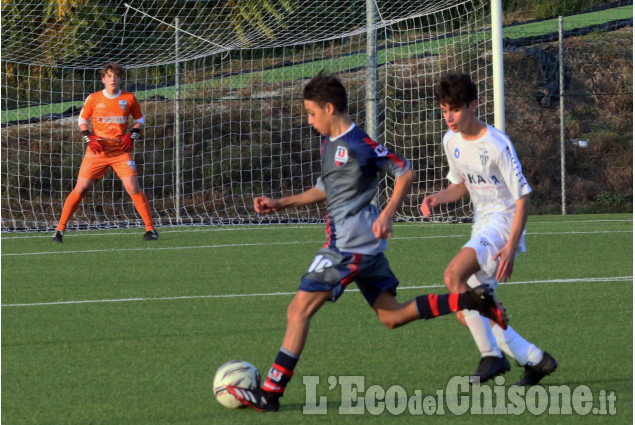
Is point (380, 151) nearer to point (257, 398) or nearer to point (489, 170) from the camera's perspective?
point (489, 170)

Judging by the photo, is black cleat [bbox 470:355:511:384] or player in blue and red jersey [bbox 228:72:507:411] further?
black cleat [bbox 470:355:511:384]

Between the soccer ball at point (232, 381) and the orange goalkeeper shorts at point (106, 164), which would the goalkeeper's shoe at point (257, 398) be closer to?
the soccer ball at point (232, 381)

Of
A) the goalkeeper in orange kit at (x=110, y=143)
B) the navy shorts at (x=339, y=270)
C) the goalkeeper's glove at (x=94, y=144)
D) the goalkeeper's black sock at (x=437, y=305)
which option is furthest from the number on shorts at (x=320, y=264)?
the goalkeeper's glove at (x=94, y=144)

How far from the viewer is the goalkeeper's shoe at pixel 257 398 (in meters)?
5.10

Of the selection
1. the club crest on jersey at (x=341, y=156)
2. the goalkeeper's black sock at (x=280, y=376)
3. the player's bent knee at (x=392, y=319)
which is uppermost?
the club crest on jersey at (x=341, y=156)

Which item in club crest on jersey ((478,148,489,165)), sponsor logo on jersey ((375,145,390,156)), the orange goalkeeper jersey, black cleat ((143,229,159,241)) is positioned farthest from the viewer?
black cleat ((143,229,159,241))

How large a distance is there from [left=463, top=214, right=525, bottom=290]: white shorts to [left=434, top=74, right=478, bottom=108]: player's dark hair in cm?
61

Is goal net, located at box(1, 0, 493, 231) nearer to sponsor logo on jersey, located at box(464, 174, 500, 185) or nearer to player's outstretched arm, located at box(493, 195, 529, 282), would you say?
sponsor logo on jersey, located at box(464, 174, 500, 185)

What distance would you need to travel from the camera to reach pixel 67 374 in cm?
589

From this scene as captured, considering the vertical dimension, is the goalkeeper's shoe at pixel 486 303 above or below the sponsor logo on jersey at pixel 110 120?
below

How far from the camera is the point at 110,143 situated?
509 inches

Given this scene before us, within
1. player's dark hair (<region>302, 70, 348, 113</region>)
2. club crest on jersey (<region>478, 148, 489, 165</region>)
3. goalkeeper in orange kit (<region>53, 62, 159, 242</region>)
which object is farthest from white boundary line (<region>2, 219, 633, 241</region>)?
player's dark hair (<region>302, 70, 348, 113</region>)

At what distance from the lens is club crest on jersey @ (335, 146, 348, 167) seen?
540 cm

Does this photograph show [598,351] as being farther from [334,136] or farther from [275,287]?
[275,287]
